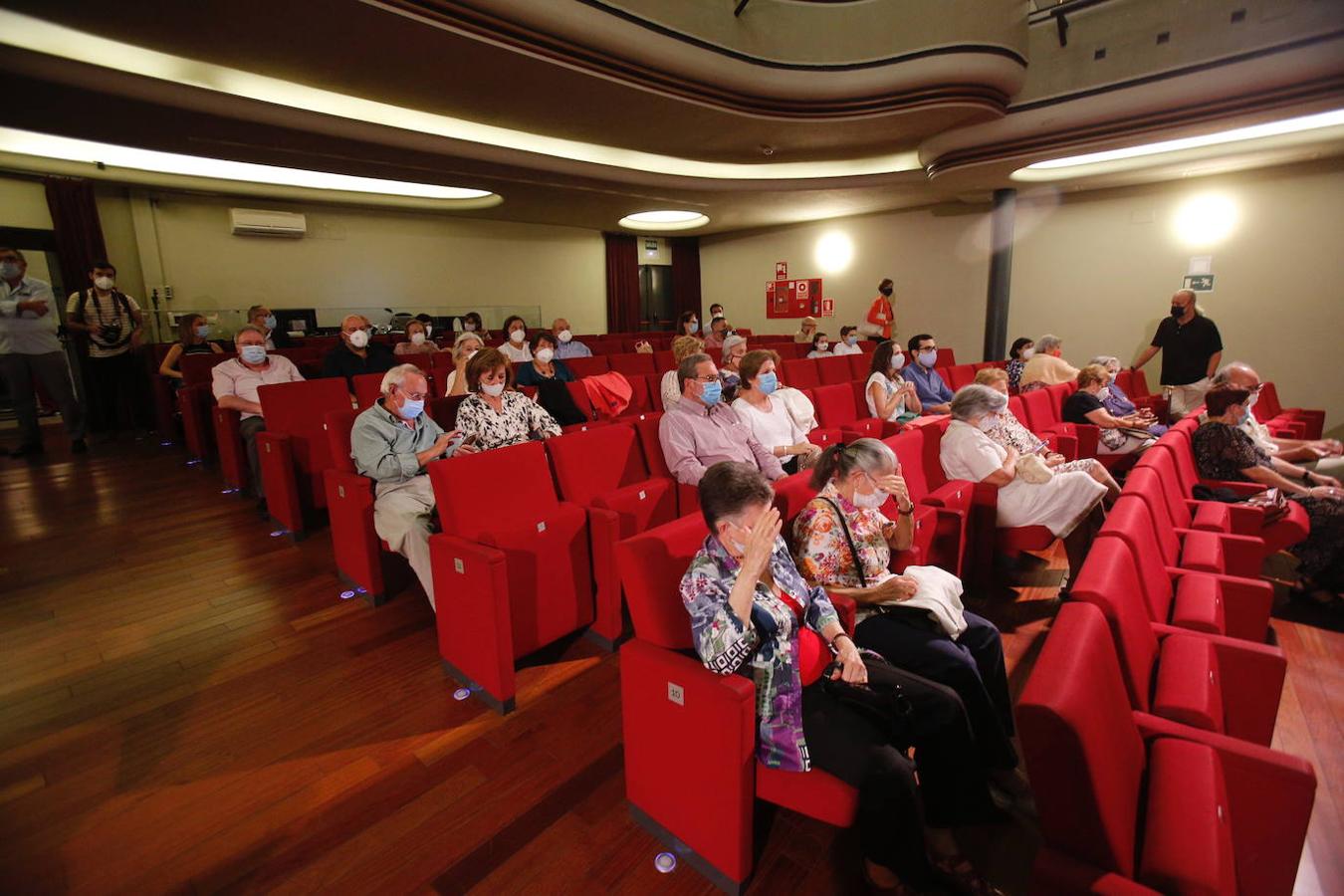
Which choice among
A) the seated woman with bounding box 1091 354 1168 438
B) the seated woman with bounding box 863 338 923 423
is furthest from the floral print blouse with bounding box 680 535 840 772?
the seated woman with bounding box 1091 354 1168 438

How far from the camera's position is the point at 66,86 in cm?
409

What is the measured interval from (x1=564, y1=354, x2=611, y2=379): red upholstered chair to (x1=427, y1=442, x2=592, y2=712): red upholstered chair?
2899 millimetres

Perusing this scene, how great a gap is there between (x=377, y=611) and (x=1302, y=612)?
4.55 metres

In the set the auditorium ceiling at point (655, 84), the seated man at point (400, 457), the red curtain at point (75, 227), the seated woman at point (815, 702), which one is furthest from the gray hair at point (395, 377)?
the red curtain at point (75, 227)

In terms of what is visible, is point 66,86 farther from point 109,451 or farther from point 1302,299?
point 1302,299

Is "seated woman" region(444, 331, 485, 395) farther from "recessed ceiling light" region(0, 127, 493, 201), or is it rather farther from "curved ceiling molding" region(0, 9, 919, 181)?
"recessed ceiling light" region(0, 127, 493, 201)

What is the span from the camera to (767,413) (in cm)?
347

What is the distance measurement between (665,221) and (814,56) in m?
6.25

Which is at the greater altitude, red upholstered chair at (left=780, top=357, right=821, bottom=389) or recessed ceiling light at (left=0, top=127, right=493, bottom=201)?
recessed ceiling light at (left=0, top=127, right=493, bottom=201)

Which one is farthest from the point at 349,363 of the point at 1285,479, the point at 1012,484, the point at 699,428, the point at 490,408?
the point at 1285,479

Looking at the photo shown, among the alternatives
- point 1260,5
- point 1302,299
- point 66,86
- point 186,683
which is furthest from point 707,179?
point 186,683

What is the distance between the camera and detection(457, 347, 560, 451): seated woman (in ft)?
9.99

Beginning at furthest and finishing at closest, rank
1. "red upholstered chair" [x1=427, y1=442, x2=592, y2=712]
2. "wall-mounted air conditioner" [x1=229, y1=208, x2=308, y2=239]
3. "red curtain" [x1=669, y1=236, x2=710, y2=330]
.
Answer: "red curtain" [x1=669, y1=236, x2=710, y2=330] < "wall-mounted air conditioner" [x1=229, y1=208, x2=308, y2=239] < "red upholstered chair" [x1=427, y1=442, x2=592, y2=712]

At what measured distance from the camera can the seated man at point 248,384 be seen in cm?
429
